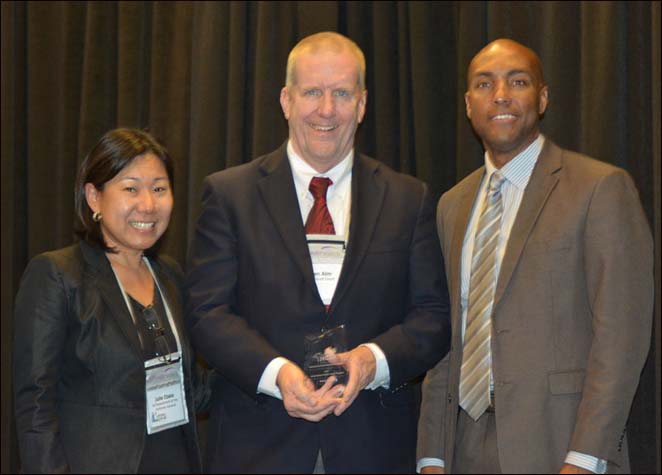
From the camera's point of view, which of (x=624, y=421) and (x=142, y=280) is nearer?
(x=624, y=421)

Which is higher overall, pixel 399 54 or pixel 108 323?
pixel 399 54

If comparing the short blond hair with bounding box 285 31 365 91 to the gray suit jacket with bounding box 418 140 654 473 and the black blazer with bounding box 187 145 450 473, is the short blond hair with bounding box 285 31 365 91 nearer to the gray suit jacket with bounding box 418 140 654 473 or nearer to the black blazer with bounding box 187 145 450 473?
the black blazer with bounding box 187 145 450 473

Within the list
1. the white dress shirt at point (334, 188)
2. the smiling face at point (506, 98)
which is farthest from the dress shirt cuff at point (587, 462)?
the smiling face at point (506, 98)

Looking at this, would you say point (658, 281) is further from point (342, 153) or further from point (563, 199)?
point (342, 153)

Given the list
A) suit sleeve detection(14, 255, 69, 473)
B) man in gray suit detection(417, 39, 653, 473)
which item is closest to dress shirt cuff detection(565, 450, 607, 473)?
man in gray suit detection(417, 39, 653, 473)

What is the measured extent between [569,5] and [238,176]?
191 cm

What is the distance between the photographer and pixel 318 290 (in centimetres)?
259

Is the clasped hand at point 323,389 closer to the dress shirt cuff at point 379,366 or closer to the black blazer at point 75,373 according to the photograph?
the dress shirt cuff at point 379,366

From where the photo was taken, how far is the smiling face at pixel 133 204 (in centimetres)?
291

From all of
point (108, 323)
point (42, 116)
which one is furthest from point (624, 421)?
point (42, 116)

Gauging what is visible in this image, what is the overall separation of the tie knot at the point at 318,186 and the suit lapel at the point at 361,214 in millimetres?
92

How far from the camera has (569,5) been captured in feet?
12.4

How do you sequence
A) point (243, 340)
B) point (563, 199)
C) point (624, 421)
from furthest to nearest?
point (563, 199) → point (624, 421) → point (243, 340)

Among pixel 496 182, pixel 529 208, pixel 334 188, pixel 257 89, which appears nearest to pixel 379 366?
pixel 334 188
